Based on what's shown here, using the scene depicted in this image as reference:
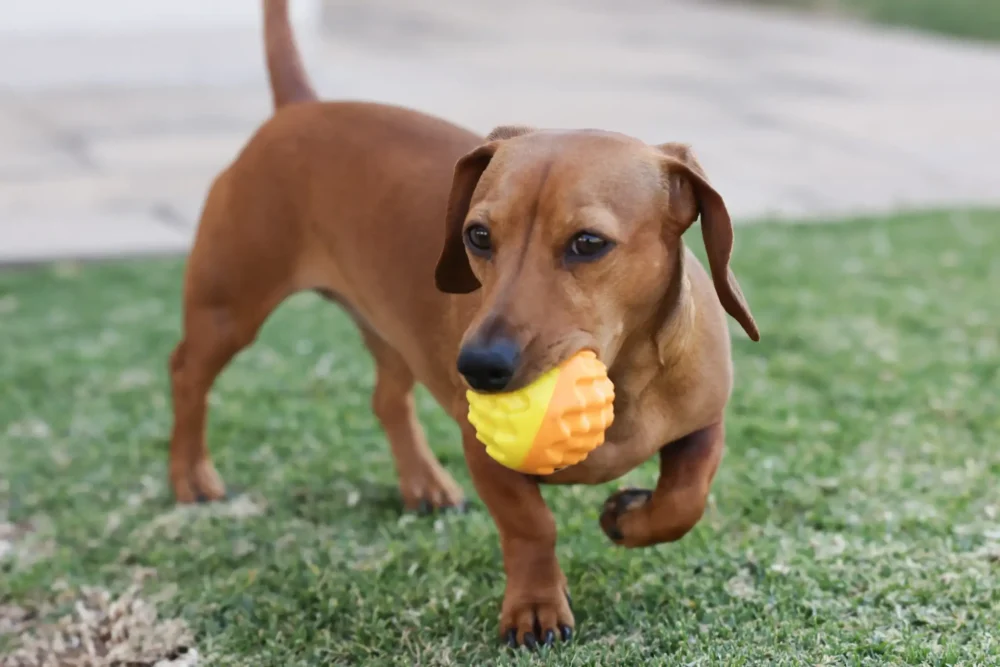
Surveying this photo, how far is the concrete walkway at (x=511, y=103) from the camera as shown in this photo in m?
8.01

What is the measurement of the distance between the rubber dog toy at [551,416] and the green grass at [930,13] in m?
14.5

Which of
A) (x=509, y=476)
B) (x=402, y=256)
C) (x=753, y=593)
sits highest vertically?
(x=402, y=256)

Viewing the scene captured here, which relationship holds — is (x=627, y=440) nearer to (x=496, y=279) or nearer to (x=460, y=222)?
(x=496, y=279)

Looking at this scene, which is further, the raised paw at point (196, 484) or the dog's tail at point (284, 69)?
the raised paw at point (196, 484)

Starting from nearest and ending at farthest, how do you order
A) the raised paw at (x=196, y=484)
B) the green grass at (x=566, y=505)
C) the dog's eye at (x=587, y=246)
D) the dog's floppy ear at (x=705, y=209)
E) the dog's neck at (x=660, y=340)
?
the dog's eye at (x=587, y=246) → the dog's floppy ear at (x=705, y=209) → the dog's neck at (x=660, y=340) → the green grass at (x=566, y=505) → the raised paw at (x=196, y=484)

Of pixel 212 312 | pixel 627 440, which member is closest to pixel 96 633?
pixel 212 312

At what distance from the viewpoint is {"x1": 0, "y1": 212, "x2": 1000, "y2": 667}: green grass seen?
3.06m

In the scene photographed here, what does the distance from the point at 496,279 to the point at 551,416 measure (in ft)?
1.00

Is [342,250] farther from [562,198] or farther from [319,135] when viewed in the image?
[562,198]

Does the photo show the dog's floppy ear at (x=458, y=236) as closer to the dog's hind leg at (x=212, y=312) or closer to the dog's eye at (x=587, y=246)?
the dog's eye at (x=587, y=246)

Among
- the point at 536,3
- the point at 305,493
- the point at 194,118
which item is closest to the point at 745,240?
the point at 305,493

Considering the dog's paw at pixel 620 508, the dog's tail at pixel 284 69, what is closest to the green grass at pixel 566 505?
the dog's paw at pixel 620 508

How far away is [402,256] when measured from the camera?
3.31m

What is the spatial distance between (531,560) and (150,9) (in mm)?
9568
